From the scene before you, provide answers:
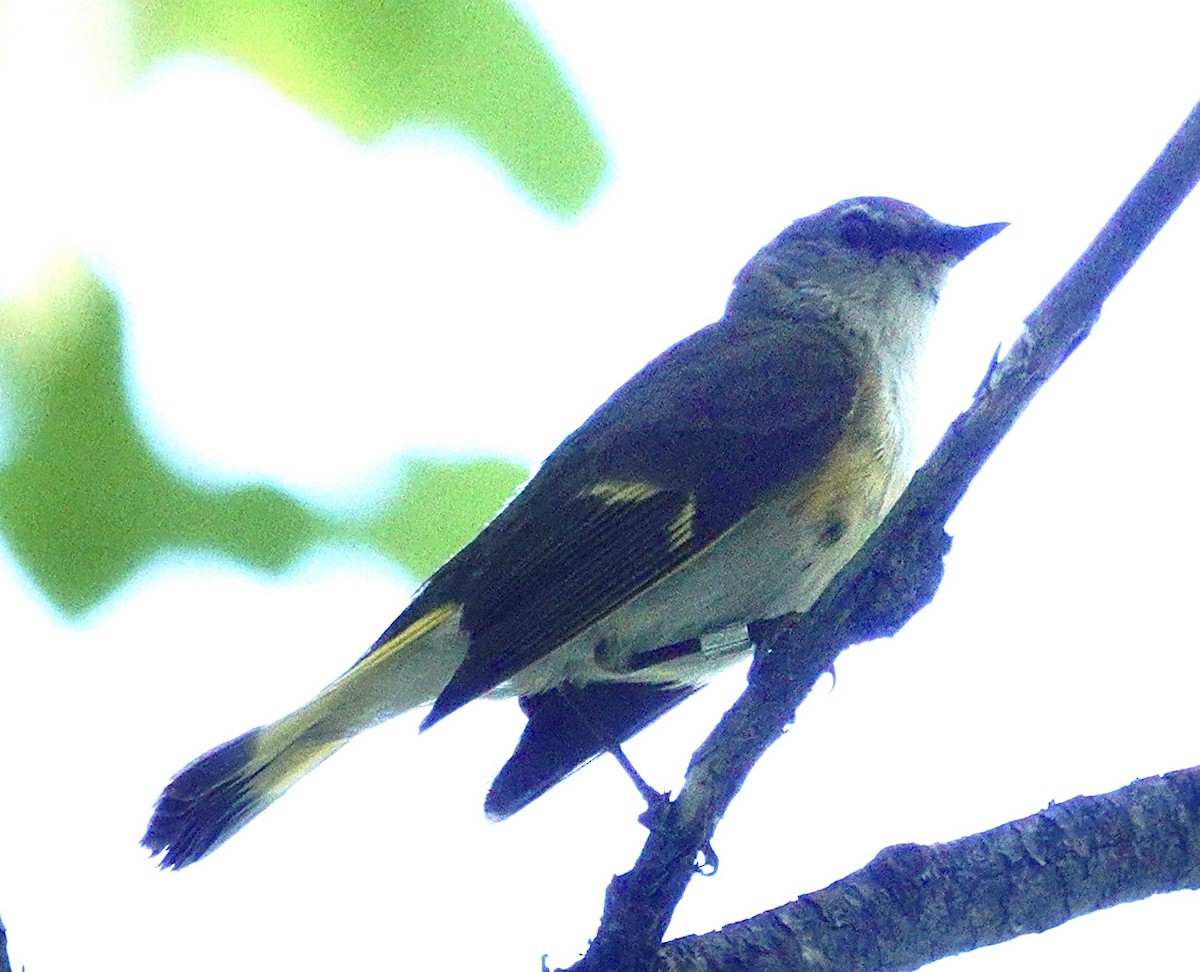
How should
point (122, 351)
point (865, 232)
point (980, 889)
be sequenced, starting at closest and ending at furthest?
point (122, 351), point (980, 889), point (865, 232)

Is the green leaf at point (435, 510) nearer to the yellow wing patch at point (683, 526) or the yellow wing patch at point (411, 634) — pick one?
the yellow wing patch at point (683, 526)

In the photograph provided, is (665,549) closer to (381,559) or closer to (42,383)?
(381,559)

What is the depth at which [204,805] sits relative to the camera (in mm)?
4320

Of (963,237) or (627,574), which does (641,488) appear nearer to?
(627,574)

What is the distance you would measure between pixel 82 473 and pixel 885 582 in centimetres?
178

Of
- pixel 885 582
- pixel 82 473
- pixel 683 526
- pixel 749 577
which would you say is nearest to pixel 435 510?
pixel 82 473

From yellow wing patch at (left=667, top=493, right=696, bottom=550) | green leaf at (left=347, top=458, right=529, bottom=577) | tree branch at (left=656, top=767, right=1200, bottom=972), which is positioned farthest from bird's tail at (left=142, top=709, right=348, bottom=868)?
green leaf at (left=347, top=458, right=529, bottom=577)

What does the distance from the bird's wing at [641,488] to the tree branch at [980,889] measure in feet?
4.27

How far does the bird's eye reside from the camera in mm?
A: 5785

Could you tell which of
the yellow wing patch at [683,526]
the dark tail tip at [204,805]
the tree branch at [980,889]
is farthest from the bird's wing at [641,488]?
the tree branch at [980,889]

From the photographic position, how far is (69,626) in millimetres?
2025

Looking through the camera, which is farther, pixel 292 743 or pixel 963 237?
pixel 963 237

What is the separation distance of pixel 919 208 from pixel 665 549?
2206 mm

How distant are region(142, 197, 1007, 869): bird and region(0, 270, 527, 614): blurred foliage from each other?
191 cm
